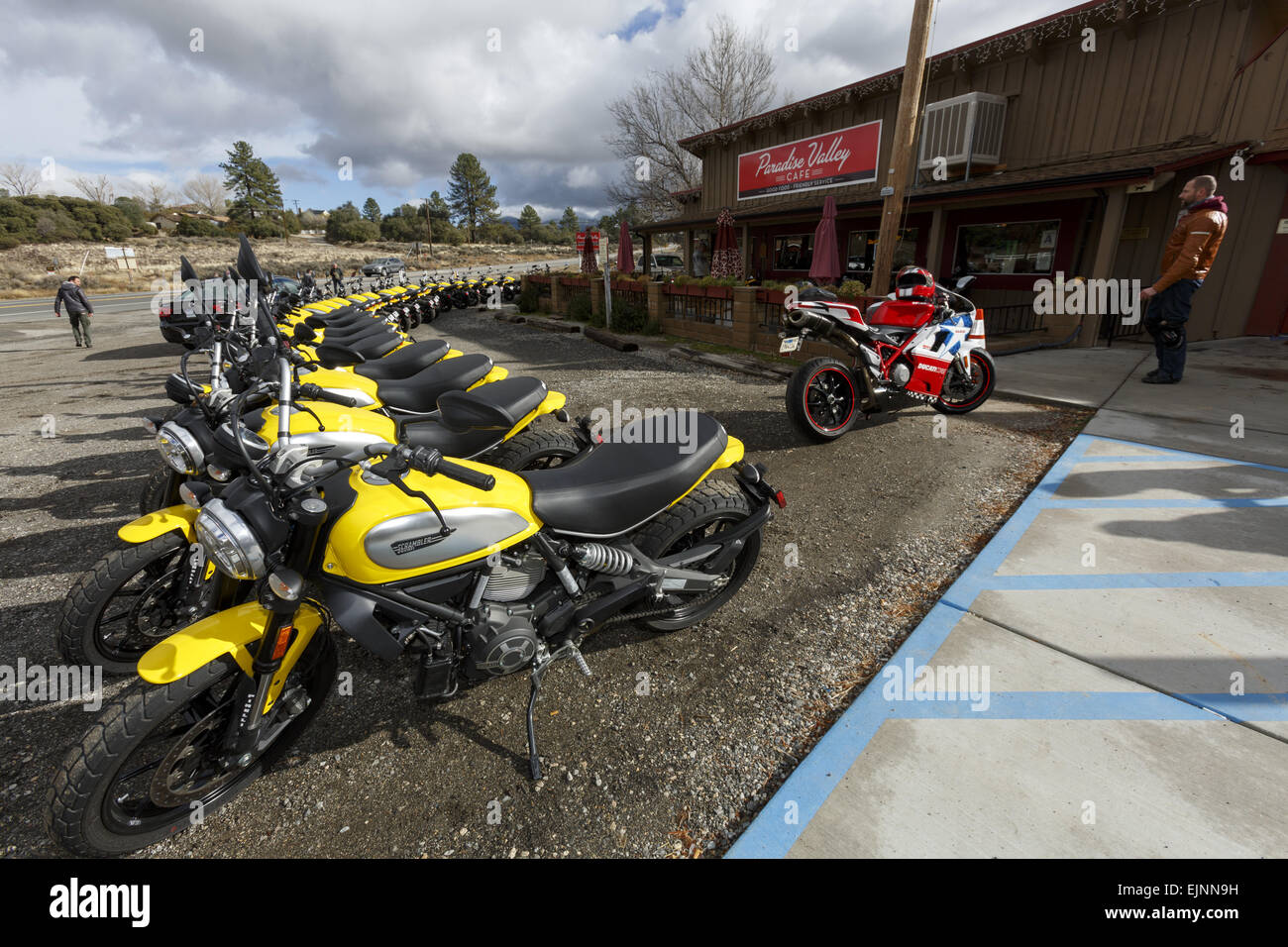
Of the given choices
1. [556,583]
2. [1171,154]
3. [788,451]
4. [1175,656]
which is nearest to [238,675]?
[556,583]

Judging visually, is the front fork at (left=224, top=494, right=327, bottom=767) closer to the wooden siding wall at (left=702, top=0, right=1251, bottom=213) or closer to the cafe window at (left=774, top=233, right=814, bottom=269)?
the wooden siding wall at (left=702, top=0, right=1251, bottom=213)

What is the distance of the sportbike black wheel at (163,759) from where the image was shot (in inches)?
65.9

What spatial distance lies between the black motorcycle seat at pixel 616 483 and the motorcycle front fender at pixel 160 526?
1654 millimetres

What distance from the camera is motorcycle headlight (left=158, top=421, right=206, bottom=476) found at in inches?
102

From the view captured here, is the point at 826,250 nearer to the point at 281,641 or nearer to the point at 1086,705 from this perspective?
the point at 1086,705

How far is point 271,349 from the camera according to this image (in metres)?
3.20

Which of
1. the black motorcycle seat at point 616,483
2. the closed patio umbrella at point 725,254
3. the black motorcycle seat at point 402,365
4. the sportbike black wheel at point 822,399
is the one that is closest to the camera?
the black motorcycle seat at point 616,483

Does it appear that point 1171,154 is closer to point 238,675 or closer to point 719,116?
point 238,675

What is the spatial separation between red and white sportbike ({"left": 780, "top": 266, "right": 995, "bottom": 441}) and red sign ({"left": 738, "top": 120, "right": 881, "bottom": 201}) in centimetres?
1085

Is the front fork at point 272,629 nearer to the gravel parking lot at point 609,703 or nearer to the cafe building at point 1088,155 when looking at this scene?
the gravel parking lot at point 609,703

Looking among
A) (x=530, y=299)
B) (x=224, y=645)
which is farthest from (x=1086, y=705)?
(x=530, y=299)

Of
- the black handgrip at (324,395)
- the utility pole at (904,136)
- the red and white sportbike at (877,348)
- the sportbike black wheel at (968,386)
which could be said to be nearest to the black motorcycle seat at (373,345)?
the black handgrip at (324,395)

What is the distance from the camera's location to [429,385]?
389 cm
